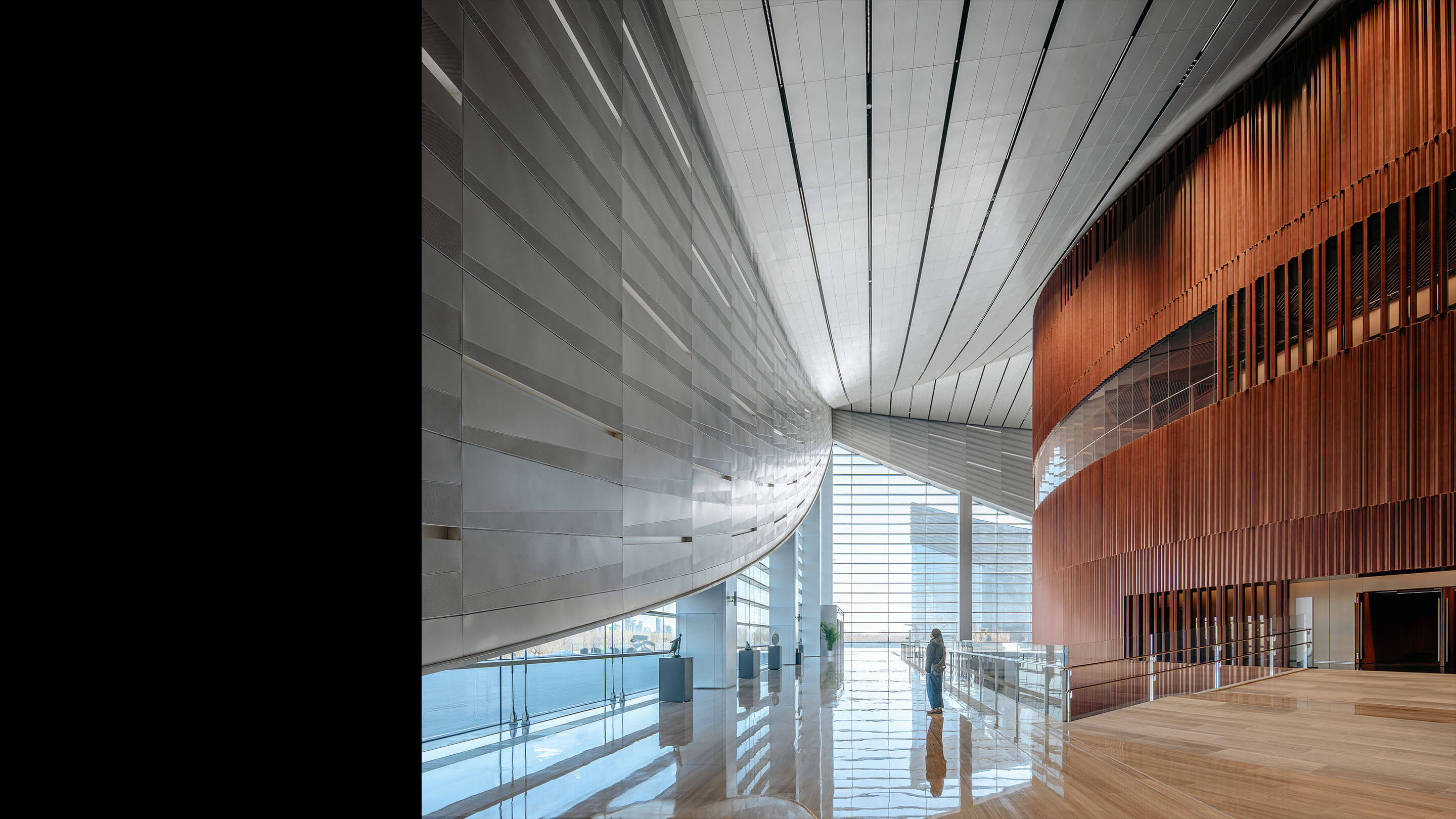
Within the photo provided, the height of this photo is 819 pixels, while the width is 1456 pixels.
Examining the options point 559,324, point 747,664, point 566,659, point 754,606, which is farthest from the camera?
point 754,606

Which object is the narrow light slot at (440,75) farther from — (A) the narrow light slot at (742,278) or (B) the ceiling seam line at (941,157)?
(A) the narrow light slot at (742,278)

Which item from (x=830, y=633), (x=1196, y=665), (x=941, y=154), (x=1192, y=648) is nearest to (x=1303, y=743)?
(x=1196, y=665)

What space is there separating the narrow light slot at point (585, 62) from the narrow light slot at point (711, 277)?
287 cm

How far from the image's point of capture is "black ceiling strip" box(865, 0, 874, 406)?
9.66 meters

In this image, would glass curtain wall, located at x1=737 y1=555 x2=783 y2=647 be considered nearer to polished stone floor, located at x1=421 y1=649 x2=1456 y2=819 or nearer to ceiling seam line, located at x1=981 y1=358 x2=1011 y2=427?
ceiling seam line, located at x1=981 y1=358 x2=1011 y2=427

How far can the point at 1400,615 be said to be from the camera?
12.1 meters

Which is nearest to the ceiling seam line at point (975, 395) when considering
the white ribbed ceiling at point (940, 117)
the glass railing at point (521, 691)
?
the white ribbed ceiling at point (940, 117)

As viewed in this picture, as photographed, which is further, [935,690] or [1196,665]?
[935,690]

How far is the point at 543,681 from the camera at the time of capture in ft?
80.8

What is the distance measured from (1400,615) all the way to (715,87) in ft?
35.3

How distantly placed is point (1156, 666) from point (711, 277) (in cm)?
797

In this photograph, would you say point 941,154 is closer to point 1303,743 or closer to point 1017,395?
point 1303,743

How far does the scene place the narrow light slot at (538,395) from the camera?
4.62 metres
